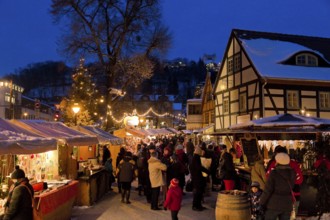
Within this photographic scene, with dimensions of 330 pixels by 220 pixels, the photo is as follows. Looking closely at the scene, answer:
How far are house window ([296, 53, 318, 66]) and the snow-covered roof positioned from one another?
417 millimetres

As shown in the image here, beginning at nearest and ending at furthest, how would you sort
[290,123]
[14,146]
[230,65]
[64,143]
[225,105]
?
[14,146], [290,123], [64,143], [230,65], [225,105]

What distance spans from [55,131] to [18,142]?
367 centimetres

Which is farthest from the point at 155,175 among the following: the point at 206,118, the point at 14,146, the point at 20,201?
the point at 206,118

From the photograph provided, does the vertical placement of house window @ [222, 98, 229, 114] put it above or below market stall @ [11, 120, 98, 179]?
above

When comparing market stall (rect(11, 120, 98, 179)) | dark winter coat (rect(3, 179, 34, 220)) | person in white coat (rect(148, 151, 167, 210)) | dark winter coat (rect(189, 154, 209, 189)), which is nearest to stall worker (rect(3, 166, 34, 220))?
dark winter coat (rect(3, 179, 34, 220))

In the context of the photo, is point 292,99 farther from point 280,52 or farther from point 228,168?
point 228,168

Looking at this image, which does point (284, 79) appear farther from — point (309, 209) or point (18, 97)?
point (18, 97)

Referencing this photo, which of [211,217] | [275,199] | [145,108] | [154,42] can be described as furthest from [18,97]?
[275,199]

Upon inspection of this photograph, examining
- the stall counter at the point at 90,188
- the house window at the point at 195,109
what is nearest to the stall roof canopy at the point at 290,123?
the stall counter at the point at 90,188

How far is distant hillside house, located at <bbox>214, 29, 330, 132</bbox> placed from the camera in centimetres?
2345

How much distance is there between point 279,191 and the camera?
5699 mm

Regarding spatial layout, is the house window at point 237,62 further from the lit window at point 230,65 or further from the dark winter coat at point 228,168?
the dark winter coat at point 228,168

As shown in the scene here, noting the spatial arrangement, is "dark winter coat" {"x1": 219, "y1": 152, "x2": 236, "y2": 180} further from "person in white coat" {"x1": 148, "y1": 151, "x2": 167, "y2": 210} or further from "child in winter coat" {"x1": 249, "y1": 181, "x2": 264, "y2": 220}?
"child in winter coat" {"x1": 249, "y1": 181, "x2": 264, "y2": 220}

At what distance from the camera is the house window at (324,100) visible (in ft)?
80.4
